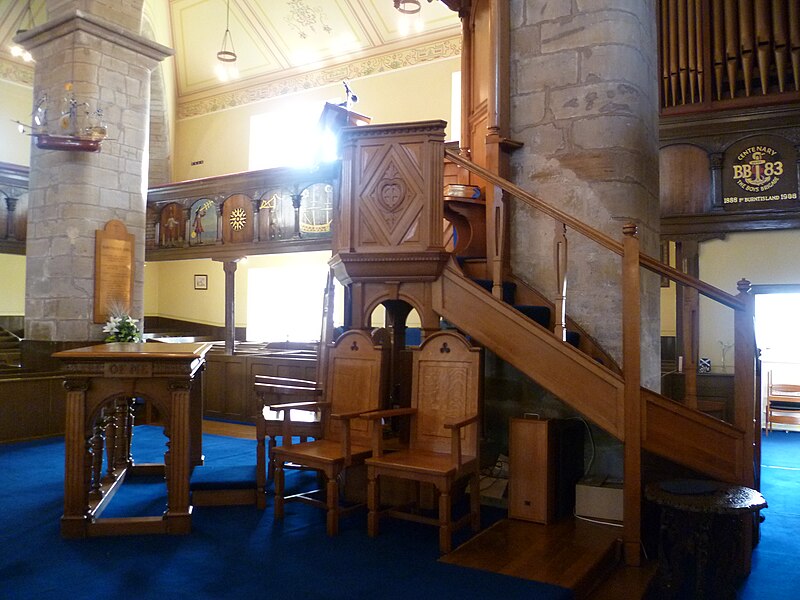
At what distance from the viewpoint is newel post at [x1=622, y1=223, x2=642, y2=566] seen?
357 cm

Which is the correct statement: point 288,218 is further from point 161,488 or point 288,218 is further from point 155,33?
point 155,33

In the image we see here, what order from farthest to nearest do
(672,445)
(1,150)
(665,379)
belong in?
(1,150)
(665,379)
(672,445)

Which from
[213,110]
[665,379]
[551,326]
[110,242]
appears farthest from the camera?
[213,110]

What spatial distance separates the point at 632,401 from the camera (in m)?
3.59

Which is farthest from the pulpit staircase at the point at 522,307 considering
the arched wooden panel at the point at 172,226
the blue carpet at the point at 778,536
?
the arched wooden panel at the point at 172,226

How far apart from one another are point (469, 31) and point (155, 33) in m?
8.89

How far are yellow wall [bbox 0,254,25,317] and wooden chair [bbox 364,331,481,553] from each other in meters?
10.3

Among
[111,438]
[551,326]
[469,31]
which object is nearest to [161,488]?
[111,438]

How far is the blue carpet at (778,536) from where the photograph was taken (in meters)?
3.35

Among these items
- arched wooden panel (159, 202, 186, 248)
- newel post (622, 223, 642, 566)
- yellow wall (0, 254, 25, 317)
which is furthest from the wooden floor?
yellow wall (0, 254, 25, 317)

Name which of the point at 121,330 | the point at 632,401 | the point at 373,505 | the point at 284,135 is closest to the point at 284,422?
the point at 373,505

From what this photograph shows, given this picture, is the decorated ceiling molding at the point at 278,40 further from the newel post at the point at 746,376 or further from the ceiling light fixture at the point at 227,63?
the newel post at the point at 746,376

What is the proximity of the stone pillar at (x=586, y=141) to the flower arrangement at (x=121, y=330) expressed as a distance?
16.5 ft

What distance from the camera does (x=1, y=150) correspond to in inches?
475
